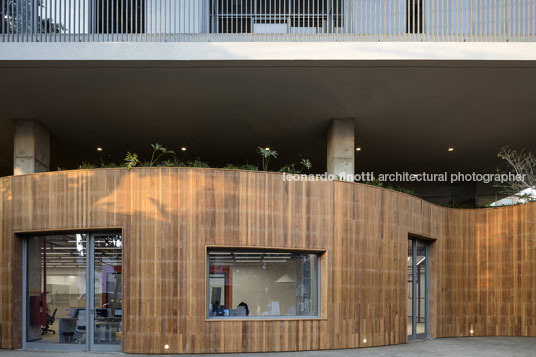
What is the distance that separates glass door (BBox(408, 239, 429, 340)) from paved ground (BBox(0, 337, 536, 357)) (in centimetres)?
41

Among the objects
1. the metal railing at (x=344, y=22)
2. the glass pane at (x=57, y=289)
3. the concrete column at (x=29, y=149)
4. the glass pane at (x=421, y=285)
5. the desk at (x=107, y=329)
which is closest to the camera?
the desk at (x=107, y=329)

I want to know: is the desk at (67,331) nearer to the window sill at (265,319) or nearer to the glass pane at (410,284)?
the window sill at (265,319)

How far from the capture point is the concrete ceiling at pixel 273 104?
31.2ft

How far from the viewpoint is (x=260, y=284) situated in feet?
29.0

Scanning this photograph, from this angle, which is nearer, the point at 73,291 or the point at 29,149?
the point at 73,291

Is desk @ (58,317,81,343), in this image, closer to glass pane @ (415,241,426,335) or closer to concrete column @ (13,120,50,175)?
concrete column @ (13,120,50,175)

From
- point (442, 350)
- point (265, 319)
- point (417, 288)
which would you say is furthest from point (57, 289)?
point (417, 288)

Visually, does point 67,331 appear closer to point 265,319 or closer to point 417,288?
point 265,319

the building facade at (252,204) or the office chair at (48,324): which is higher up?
the building facade at (252,204)

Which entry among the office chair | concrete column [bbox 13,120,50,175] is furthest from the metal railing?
the office chair

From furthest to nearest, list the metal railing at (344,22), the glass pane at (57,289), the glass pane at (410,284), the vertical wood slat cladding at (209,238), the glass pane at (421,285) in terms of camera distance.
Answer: the glass pane at (421,285)
the glass pane at (410,284)
the metal railing at (344,22)
the glass pane at (57,289)
the vertical wood slat cladding at (209,238)

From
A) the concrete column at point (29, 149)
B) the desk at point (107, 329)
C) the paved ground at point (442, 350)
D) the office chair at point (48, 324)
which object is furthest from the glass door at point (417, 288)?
the concrete column at point (29, 149)

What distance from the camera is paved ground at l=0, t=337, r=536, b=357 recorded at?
841 centimetres

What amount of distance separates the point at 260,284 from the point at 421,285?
173 inches
